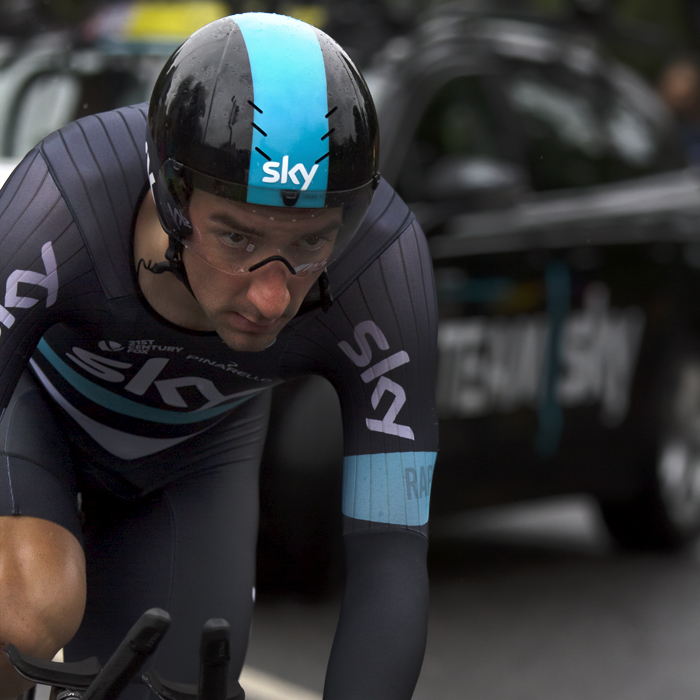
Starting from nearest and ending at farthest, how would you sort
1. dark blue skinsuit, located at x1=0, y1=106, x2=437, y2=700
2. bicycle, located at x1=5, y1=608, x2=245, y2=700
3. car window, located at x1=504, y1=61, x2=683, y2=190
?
1. bicycle, located at x1=5, y1=608, x2=245, y2=700
2. dark blue skinsuit, located at x1=0, y1=106, x2=437, y2=700
3. car window, located at x1=504, y1=61, x2=683, y2=190

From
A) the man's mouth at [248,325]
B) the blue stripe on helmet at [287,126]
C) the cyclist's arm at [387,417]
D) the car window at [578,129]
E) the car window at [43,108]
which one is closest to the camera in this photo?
the blue stripe on helmet at [287,126]

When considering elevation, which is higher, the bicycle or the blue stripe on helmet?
the blue stripe on helmet

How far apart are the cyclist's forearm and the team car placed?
2367 mm

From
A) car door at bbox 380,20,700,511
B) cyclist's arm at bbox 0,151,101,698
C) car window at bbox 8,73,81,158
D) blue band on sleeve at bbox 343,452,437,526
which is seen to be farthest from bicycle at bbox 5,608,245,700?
car window at bbox 8,73,81,158

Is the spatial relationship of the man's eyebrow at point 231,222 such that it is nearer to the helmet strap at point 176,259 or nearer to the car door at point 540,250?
the helmet strap at point 176,259

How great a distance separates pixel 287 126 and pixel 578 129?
411 centimetres

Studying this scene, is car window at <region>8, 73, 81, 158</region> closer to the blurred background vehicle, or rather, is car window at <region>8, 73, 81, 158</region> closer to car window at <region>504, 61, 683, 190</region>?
the blurred background vehicle

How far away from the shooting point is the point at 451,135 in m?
5.12

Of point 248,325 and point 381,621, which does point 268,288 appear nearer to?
point 248,325

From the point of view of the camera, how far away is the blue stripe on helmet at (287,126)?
71.8 inches

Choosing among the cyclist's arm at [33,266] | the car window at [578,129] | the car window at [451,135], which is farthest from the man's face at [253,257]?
the car window at [578,129]

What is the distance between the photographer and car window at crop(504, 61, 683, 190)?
544cm

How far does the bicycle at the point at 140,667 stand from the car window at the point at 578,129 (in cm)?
399

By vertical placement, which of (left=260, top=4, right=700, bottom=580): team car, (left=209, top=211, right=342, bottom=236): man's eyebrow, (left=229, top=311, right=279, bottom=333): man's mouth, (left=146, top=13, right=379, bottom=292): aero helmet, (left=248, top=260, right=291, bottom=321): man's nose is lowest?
(left=260, top=4, right=700, bottom=580): team car
